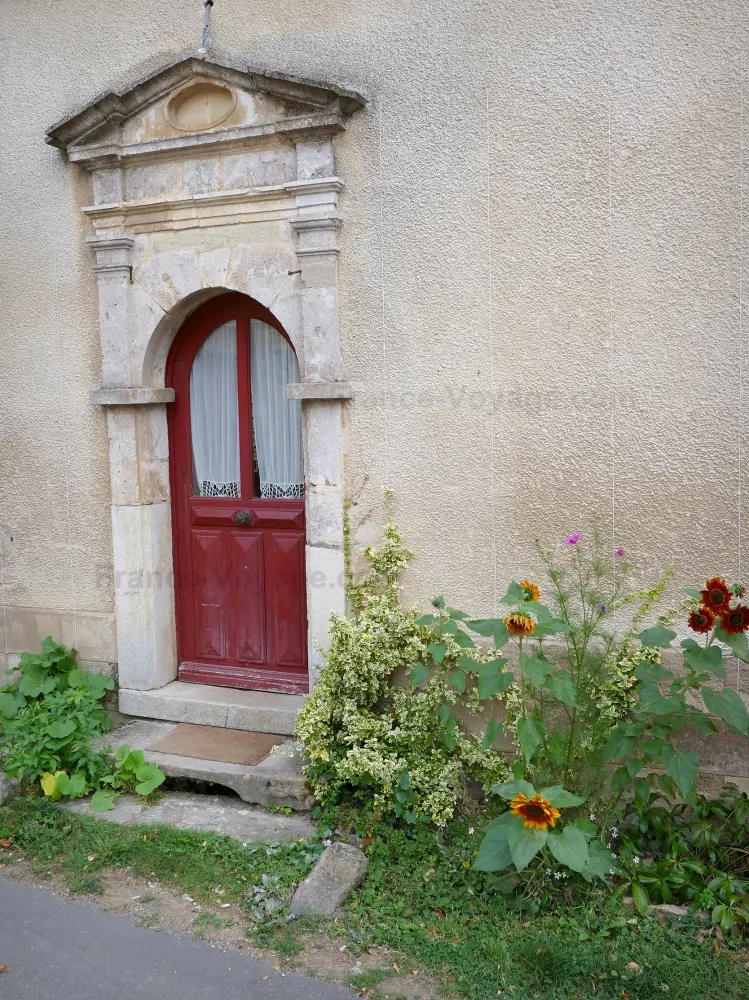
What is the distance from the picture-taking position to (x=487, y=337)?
4.39 m

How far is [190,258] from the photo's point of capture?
5012 millimetres

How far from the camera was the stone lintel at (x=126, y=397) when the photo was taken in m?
5.17

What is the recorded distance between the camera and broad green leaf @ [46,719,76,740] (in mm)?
4793

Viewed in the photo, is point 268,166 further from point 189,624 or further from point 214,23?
point 189,624

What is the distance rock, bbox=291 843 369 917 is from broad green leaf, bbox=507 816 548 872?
879 millimetres

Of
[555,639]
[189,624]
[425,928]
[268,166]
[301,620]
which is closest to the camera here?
[425,928]

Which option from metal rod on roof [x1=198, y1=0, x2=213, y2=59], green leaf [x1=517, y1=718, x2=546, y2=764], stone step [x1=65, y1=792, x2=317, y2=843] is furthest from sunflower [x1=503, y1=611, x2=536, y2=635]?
metal rod on roof [x1=198, y1=0, x2=213, y2=59]

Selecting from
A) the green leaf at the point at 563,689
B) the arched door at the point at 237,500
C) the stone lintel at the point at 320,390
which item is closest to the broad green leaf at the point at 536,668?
the green leaf at the point at 563,689

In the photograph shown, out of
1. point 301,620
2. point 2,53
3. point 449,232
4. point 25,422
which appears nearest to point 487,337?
point 449,232

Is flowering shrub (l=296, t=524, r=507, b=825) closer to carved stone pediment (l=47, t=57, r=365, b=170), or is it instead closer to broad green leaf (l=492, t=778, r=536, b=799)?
broad green leaf (l=492, t=778, r=536, b=799)

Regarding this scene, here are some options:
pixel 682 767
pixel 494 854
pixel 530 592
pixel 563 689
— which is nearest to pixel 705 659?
pixel 682 767

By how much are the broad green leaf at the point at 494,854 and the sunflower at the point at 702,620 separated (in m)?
1.13

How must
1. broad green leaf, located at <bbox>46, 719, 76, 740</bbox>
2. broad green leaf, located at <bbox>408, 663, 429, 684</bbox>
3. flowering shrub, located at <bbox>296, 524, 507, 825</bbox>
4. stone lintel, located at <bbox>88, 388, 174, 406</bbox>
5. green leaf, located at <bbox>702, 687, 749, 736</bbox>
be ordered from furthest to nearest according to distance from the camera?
stone lintel, located at <bbox>88, 388, 174, 406</bbox>
broad green leaf, located at <bbox>46, 719, 76, 740</bbox>
flowering shrub, located at <bbox>296, 524, 507, 825</bbox>
broad green leaf, located at <bbox>408, 663, 429, 684</bbox>
green leaf, located at <bbox>702, 687, 749, 736</bbox>

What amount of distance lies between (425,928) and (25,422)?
152 inches
